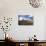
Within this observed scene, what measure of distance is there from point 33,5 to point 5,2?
102 centimetres

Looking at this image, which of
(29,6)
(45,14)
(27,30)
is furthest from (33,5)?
(27,30)

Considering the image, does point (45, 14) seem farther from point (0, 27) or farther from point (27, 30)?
point (0, 27)

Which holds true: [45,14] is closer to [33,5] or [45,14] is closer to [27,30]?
[33,5]

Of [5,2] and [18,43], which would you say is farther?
[5,2]

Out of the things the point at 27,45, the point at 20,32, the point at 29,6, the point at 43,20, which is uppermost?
the point at 29,6

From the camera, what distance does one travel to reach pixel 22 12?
15.5 feet

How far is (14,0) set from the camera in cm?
470

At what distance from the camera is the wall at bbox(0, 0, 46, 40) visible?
4676 millimetres

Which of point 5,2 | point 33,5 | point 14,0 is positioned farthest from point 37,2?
point 5,2

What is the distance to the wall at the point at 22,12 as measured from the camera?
4.68 m

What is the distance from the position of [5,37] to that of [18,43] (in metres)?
0.73

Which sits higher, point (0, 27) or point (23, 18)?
point (23, 18)

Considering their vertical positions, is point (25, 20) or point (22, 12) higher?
point (22, 12)

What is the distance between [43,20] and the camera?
4723 millimetres
